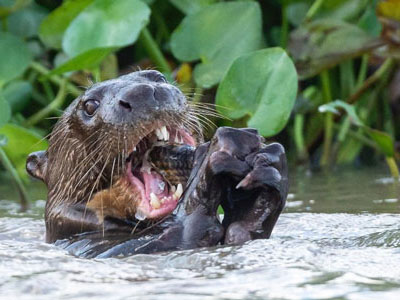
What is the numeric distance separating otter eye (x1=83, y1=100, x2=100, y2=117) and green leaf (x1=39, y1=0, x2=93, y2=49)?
76.9 inches

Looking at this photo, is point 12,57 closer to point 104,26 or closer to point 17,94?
point 17,94

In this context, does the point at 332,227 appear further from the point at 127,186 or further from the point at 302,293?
the point at 302,293

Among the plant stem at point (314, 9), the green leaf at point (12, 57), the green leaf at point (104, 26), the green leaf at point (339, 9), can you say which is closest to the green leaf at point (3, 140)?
the green leaf at point (104, 26)

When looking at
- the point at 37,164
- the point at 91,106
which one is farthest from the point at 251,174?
the point at 37,164

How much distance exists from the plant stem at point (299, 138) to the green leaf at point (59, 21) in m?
1.25

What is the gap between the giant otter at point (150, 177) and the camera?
97.6 inches

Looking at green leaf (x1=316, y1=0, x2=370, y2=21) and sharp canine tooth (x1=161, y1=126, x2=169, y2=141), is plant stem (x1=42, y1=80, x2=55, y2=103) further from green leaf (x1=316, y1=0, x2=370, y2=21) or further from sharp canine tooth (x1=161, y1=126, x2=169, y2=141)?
sharp canine tooth (x1=161, y1=126, x2=169, y2=141)

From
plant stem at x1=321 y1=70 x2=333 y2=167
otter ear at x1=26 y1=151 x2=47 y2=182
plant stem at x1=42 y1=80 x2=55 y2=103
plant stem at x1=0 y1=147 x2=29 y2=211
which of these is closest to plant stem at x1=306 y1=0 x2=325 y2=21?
plant stem at x1=321 y1=70 x2=333 y2=167

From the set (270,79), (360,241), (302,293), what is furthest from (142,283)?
(270,79)

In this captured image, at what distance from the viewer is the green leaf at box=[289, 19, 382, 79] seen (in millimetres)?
5117

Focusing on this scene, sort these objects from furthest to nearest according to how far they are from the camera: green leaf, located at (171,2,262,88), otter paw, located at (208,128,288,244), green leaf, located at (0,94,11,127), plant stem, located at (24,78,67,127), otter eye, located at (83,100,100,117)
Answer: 1. plant stem, located at (24,78,67,127)
2. green leaf, located at (171,2,262,88)
3. green leaf, located at (0,94,11,127)
4. otter eye, located at (83,100,100,117)
5. otter paw, located at (208,128,288,244)

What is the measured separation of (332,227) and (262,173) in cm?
78

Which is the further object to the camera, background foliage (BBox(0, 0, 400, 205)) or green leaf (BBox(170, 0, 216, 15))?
green leaf (BBox(170, 0, 216, 15))

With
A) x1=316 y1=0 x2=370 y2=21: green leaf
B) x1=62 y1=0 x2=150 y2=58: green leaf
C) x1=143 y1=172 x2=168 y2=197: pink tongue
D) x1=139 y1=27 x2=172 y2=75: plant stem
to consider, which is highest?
x1=62 y1=0 x2=150 y2=58: green leaf
